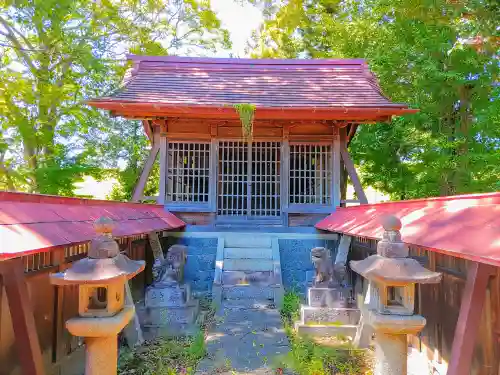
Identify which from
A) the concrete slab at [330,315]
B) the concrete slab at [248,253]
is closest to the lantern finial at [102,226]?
the concrete slab at [330,315]

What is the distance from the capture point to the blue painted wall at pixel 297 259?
8.81 m

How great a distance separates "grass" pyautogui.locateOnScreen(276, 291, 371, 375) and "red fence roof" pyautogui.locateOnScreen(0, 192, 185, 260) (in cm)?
280

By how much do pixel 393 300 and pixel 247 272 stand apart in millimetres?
4619

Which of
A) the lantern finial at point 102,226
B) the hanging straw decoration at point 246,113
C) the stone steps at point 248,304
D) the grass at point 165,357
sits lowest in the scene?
the grass at point 165,357

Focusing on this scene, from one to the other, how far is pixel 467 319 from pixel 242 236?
650cm

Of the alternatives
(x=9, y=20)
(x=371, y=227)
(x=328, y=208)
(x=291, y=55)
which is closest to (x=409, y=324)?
(x=371, y=227)

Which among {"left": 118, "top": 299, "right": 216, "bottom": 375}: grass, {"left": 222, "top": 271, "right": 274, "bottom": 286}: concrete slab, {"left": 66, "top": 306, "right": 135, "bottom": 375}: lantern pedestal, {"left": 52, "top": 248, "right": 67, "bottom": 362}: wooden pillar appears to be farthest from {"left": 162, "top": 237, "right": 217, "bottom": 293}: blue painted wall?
{"left": 66, "top": 306, "right": 135, "bottom": 375}: lantern pedestal

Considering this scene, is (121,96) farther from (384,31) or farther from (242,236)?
(384,31)

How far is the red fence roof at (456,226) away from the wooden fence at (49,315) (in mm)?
3470

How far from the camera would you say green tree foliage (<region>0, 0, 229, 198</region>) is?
12539 millimetres

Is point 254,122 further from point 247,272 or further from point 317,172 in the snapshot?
point 247,272

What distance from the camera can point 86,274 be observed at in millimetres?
3094

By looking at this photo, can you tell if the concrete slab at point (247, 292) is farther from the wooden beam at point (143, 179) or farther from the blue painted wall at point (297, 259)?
the wooden beam at point (143, 179)

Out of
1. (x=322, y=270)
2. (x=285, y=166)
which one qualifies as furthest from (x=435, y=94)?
(x=322, y=270)
